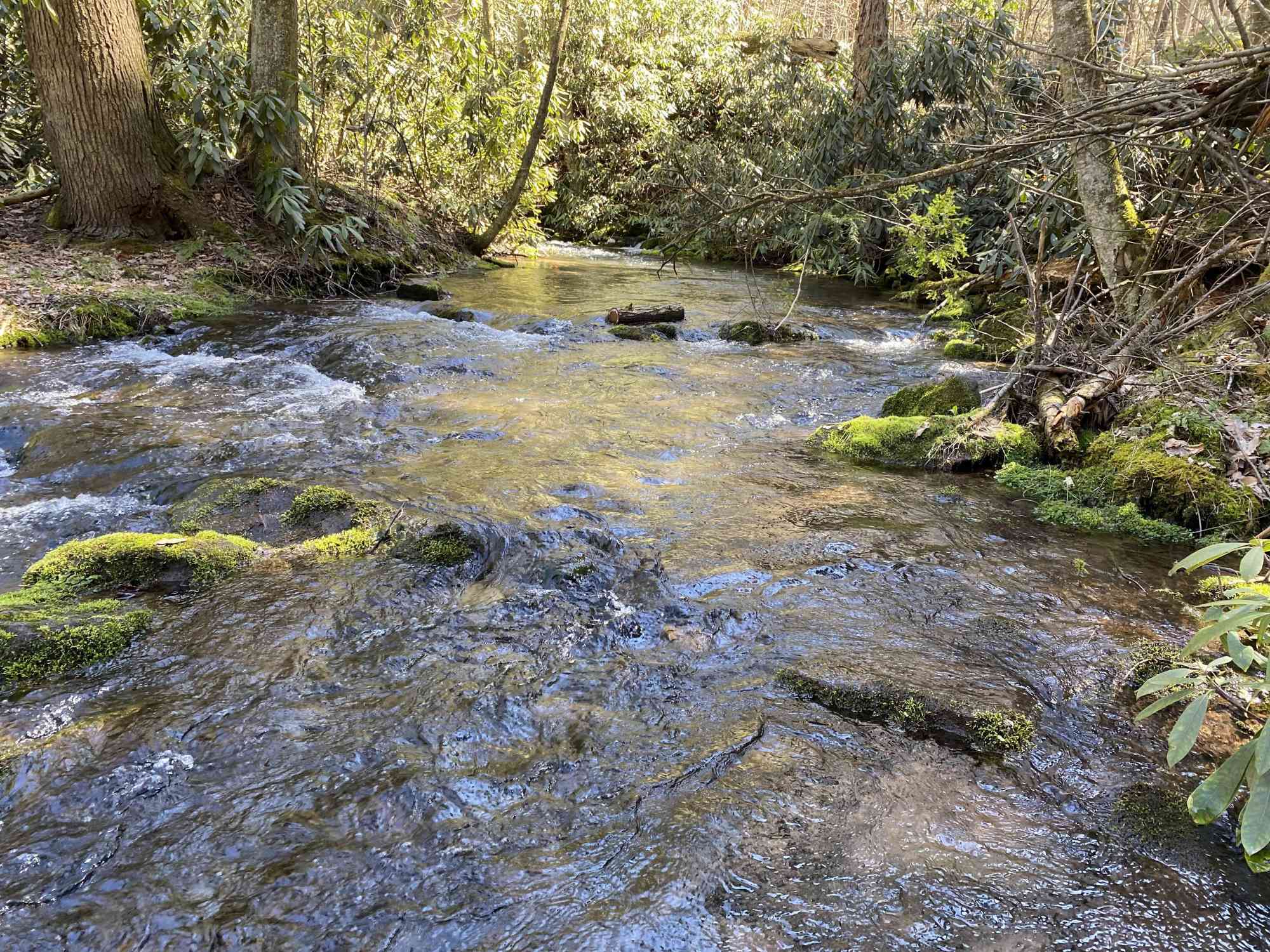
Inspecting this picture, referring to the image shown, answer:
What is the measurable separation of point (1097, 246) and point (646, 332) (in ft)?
16.0

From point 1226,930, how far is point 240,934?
2.42 m

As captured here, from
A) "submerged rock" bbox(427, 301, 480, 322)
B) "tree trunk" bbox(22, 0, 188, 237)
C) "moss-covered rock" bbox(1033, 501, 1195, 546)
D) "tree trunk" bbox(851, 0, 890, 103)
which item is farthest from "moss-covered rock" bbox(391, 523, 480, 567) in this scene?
"tree trunk" bbox(851, 0, 890, 103)

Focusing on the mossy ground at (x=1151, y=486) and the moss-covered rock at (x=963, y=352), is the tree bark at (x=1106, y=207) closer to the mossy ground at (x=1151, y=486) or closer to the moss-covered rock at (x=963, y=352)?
the mossy ground at (x=1151, y=486)

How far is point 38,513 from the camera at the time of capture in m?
4.20

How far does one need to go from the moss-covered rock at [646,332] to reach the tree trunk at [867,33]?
7.23 meters

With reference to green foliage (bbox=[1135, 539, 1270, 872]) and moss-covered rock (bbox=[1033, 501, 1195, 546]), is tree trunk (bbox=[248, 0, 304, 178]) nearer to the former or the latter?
moss-covered rock (bbox=[1033, 501, 1195, 546])

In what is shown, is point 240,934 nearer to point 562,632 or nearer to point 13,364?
point 562,632

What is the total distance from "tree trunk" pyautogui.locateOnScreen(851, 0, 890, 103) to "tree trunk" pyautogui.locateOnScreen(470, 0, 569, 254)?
5.19 m

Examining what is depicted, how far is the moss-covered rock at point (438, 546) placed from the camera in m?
3.81

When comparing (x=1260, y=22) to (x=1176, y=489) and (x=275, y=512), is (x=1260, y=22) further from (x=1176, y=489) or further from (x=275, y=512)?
(x=275, y=512)

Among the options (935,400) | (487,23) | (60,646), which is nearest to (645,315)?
(935,400)

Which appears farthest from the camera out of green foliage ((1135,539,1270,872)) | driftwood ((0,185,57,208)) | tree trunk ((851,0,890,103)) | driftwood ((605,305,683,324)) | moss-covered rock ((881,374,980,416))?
tree trunk ((851,0,890,103))

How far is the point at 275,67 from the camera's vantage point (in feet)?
34.1

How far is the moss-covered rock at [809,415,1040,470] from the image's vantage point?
5266 mm
